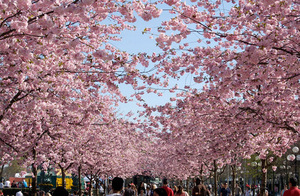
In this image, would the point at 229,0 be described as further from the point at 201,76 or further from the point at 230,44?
the point at 201,76

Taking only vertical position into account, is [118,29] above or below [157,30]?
above

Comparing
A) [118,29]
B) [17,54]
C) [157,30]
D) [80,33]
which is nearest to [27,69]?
[17,54]

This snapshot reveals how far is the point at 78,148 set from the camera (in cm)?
2592

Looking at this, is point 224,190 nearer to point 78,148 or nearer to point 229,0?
point 78,148

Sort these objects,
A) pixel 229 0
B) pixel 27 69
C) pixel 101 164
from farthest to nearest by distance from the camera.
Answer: pixel 101 164 < pixel 229 0 < pixel 27 69

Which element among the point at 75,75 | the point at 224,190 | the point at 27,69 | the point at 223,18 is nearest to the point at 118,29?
the point at 75,75

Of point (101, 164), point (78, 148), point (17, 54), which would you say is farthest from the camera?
point (101, 164)

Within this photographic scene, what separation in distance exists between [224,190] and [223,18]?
43.5 ft

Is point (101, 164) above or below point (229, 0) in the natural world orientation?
below

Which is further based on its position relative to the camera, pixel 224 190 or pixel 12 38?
pixel 224 190

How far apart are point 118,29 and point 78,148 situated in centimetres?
1294

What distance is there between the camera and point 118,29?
1480 cm

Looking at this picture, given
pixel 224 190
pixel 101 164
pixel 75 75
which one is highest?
pixel 75 75

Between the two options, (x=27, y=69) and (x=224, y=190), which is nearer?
(x=27, y=69)
